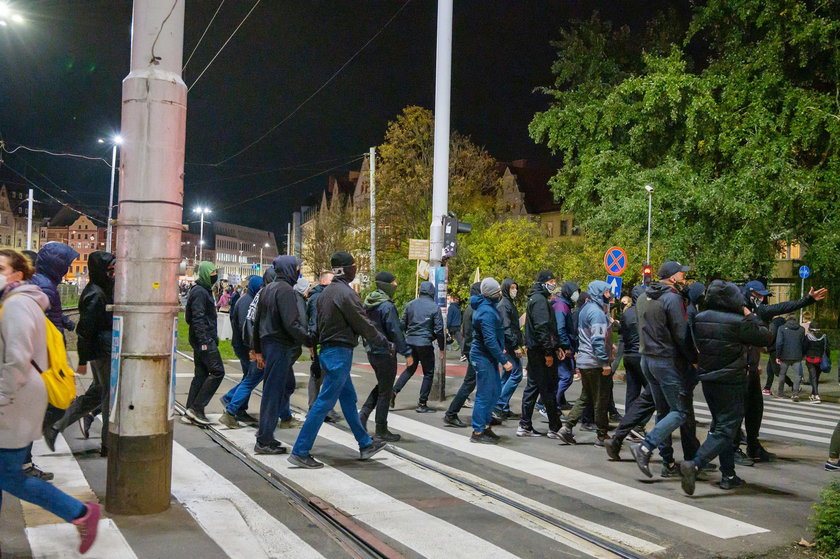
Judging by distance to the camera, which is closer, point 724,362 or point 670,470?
point 724,362

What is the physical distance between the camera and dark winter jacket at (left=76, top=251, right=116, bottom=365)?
7.18 m

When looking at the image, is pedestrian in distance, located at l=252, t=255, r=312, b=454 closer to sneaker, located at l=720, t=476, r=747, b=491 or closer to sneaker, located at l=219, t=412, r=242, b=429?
sneaker, located at l=219, t=412, r=242, b=429

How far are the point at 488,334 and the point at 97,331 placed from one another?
4.14 meters

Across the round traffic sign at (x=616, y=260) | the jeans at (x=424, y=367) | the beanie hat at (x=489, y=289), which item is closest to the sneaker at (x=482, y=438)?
the beanie hat at (x=489, y=289)

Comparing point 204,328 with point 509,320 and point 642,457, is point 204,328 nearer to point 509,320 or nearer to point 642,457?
point 509,320

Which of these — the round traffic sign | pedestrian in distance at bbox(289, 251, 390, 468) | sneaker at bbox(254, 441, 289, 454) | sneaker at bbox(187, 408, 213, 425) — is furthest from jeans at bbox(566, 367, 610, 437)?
the round traffic sign

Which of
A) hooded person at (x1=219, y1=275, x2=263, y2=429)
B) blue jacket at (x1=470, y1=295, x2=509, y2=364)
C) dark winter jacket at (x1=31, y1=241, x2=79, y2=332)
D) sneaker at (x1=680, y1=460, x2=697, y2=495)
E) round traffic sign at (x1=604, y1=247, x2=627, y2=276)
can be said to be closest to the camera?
sneaker at (x1=680, y1=460, x2=697, y2=495)

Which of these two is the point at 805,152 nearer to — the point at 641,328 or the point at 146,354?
the point at 641,328

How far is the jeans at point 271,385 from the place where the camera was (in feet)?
25.1

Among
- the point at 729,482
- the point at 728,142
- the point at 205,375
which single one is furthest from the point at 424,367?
the point at 728,142

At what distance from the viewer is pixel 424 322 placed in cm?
1090

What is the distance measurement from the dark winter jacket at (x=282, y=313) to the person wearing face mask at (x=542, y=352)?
2.86m

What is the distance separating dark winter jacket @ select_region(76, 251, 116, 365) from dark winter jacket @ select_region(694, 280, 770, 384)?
5.44 m

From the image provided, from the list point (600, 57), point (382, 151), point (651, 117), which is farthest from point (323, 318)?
point (382, 151)
